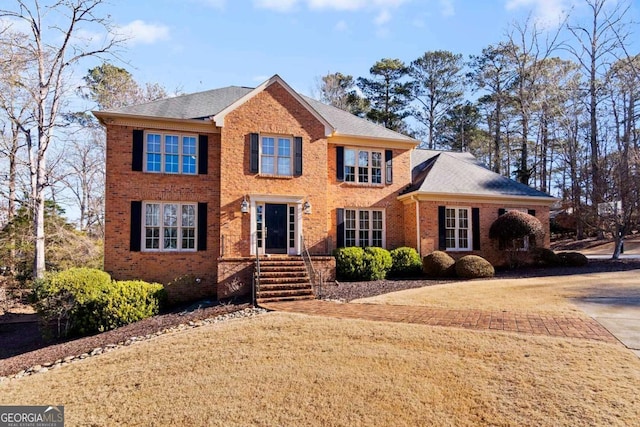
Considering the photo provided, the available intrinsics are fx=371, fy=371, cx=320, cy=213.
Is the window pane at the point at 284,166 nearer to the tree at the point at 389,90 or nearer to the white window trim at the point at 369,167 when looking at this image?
the white window trim at the point at 369,167

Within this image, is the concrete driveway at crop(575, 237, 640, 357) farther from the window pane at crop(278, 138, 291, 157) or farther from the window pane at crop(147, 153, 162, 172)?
the window pane at crop(147, 153, 162, 172)

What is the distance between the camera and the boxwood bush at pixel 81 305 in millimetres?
10297

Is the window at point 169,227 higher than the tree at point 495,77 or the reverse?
the reverse

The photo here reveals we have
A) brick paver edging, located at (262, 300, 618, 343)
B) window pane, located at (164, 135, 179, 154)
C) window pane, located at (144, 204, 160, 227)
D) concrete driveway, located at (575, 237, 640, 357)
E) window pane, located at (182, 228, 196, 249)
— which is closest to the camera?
concrete driveway, located at (575, 237, 640, 357)

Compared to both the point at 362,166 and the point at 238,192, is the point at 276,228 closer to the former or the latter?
the point at 238,192

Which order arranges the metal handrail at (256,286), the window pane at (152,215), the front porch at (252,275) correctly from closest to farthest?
the metal handrail at (256,286)
the front porch at (252,275)
the window pane at (152,215)

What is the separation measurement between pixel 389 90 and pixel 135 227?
2840 cm

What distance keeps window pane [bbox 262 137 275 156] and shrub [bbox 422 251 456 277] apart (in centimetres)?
748

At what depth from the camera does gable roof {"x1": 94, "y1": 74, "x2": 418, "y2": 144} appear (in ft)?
45.1

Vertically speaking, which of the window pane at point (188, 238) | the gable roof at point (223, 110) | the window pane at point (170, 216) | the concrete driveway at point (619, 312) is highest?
the gable roof at point (223, 110)

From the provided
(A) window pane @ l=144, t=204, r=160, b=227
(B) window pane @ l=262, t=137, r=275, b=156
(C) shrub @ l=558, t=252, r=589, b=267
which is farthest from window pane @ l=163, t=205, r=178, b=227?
(C) shrub @ l=558, t=252, r=589, b=267

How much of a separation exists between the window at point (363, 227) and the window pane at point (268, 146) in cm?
411

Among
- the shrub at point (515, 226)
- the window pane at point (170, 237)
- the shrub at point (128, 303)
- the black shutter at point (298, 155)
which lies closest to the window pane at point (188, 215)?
the window pane at point (170, 237)

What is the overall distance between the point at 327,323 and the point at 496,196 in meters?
12.5
